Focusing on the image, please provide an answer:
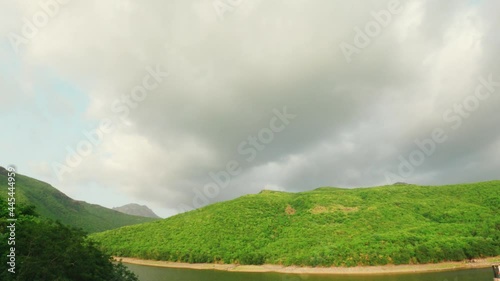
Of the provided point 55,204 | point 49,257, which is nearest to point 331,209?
point 49,257

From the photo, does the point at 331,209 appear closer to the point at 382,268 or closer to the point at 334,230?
the point at 334,230

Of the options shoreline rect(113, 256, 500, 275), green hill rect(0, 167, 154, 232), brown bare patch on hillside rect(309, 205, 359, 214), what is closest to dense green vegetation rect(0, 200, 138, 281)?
shoreline rect(113, 256, 500, 275)

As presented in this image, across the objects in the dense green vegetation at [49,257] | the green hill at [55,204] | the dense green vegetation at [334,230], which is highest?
the green hill at [55,204]

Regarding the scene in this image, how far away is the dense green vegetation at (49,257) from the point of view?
16664 mm

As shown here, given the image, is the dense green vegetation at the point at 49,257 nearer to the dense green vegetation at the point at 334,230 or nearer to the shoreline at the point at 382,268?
the dense green vegetation at the point at 334,230

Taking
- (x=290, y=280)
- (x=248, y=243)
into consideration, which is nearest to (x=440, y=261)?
(x=290, y=280)

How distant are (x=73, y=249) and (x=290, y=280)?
52.6 metres

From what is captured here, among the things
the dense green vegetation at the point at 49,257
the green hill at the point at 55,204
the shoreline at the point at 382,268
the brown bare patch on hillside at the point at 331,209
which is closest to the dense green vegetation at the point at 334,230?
the brown bare patch on hillside at the point at 331,209

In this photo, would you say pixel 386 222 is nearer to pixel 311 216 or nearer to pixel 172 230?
pixel 311 216

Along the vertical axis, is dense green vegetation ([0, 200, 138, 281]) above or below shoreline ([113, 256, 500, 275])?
above

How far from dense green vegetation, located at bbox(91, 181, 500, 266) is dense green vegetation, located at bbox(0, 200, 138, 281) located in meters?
47.9

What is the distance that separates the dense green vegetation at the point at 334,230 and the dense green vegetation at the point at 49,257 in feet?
157

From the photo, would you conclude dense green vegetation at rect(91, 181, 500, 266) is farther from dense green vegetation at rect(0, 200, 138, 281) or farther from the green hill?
the green hill

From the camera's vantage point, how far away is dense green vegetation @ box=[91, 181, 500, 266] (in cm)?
7400
